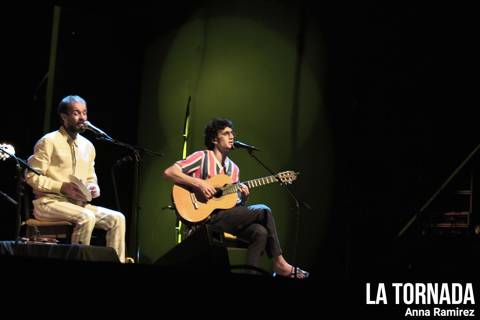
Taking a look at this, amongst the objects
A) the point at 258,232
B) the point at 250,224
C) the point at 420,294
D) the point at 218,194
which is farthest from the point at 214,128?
the point at 420,294

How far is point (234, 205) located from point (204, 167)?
16.5 inches

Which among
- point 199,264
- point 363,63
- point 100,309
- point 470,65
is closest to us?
point 100,309

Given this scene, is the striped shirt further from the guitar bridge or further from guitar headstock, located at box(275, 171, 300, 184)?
guitar headstock, located at box(275, 171, 300, 184)

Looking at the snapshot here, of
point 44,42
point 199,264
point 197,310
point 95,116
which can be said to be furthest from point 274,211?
point 197,310

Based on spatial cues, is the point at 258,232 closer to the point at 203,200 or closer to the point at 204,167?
the point at 203,200

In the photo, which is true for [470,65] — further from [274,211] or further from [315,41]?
[274,211]

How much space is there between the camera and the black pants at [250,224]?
5500mm

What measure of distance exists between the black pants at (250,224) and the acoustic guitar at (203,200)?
0.10 metres

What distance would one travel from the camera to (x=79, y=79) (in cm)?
659

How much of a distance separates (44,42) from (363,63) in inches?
115

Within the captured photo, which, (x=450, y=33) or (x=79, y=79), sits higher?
(x=450, y=33)

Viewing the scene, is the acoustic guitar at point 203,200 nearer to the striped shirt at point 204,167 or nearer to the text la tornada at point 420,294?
the striped shirt at point 204,167

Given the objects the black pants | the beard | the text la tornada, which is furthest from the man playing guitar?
the text la tornada

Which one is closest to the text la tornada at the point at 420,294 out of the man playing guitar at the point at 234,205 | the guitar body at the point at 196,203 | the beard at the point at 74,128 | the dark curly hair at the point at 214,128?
the man playing guitar at the point at 234,205
